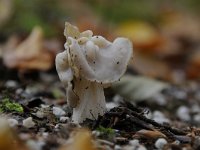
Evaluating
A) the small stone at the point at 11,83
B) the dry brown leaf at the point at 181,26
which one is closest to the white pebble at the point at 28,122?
the small stone at the point at 11,83

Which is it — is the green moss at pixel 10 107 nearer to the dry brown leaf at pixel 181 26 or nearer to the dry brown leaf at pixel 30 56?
the dry brown leaf at pixel 30 56

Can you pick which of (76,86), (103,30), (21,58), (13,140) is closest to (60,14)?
(103,30)

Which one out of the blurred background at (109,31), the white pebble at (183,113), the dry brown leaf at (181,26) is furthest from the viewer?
the dry brown leaf at (181,26)

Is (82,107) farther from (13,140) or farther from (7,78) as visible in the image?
(7,78)

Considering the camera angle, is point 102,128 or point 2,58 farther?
point 2,58

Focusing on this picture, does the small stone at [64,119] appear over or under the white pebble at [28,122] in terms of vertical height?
over

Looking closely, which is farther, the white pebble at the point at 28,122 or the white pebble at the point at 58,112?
the white pebble at the point at 58,112
